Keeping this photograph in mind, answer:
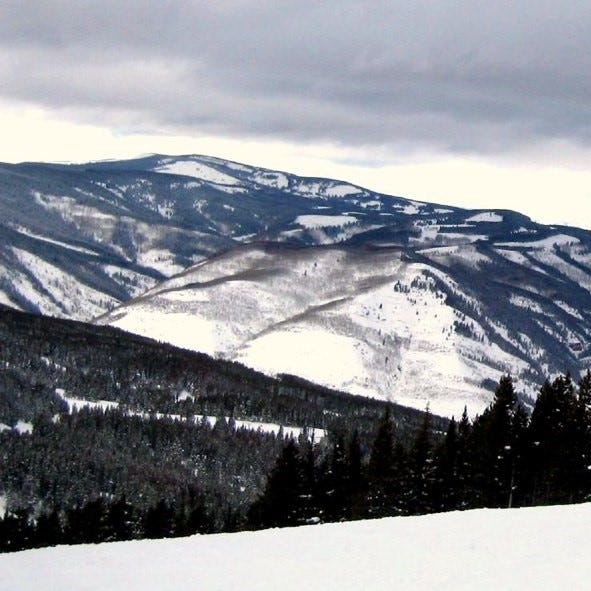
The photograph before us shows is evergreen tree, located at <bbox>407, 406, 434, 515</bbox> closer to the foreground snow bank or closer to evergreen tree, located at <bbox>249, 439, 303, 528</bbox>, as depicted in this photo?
evergreen tree, located at <bbox>249, 439, 303, 528</bbox>

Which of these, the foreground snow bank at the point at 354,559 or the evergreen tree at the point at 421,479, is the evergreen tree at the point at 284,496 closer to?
the evergreen tree at the point at 421,479

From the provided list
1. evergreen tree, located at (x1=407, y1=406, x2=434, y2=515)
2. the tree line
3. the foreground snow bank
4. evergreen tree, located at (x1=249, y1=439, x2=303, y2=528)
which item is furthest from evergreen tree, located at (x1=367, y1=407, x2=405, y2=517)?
the foreground snow bank

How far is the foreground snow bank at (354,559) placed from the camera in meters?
29.1

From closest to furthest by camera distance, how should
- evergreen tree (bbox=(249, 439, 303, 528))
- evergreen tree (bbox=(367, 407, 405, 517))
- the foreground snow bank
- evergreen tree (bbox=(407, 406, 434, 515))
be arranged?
1. the foreground snow bank
2. evergreen tree (bbox=(407, 406, 434, 515))
3. evergreen tree (bbox=(367, 407, 405, 517))
4. evergreen tree (bbox=(249, 439, 303, 528))

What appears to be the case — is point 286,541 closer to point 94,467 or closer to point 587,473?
point 587,473

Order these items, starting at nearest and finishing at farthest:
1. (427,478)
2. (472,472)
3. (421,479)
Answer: (472,472), (427,478), (421,479)

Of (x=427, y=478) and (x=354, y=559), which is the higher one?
(x=354, y=559)

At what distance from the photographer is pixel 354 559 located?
3350cm

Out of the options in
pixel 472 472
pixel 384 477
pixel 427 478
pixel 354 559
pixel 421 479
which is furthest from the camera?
pixel 384 477

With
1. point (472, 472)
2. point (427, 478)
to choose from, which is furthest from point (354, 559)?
point (427, 478)


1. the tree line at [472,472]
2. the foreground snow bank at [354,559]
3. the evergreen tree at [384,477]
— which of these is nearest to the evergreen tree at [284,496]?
the tree line at [472,472]

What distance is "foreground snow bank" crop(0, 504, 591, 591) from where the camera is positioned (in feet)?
95.5

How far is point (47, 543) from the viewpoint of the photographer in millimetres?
76062

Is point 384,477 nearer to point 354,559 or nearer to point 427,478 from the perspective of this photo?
point 427,478
